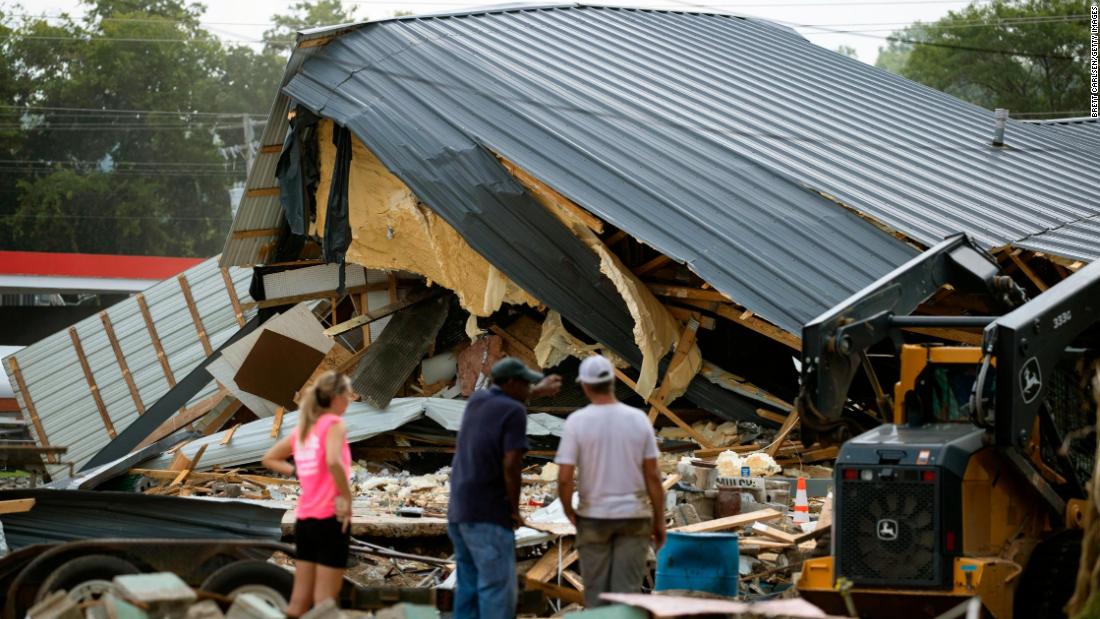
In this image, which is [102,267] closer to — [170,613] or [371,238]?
[371,238]

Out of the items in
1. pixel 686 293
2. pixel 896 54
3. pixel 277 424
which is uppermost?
pixel 896 54

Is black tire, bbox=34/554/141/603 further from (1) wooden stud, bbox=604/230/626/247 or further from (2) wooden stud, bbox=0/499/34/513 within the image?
(1) wooden stud, bbox=604/230/626/247

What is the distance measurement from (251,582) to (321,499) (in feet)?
2.62

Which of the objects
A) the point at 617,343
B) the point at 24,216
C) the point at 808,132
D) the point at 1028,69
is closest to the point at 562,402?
the point at 617,343

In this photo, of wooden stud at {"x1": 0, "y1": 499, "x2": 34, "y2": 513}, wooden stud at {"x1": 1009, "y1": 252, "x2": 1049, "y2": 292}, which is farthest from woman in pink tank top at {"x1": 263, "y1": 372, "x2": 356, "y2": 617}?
wooden stud at {"x1": 1009, "y1": 252, "x2": 1049, "y2": 292}

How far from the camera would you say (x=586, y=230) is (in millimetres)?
16031

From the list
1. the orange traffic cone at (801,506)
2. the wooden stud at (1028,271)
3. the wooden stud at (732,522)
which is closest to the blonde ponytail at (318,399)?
the wooden stud at (732,522)

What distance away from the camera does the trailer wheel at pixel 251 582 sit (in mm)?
8688

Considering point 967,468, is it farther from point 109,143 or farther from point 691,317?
point 109,143

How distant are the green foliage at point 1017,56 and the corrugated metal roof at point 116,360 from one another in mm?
42941

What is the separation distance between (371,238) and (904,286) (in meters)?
9.08

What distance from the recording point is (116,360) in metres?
23.6

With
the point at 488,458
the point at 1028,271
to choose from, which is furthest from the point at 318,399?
the point at 1028,271

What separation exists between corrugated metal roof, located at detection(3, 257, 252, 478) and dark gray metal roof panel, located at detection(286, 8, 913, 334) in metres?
5.88
